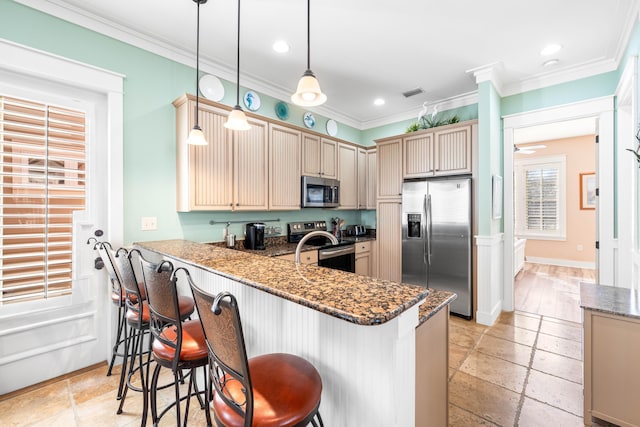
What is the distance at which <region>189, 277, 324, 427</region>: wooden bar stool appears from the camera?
2.67 ft

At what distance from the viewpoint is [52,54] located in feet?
7.02

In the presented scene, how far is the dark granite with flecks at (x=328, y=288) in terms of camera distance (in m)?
0.83

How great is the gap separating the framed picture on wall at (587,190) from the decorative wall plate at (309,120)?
6.01 meters

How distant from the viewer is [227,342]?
854mm

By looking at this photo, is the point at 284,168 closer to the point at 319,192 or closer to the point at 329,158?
the point at 319,192

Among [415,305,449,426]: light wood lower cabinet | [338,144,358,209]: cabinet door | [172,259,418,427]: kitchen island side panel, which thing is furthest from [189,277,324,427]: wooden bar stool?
[338,144,358,209]: cabinet door

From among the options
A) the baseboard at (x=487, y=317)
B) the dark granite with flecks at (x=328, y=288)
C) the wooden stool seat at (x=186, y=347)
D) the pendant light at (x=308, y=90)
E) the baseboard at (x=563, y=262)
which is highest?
the pendant light at (x=308, y=90)

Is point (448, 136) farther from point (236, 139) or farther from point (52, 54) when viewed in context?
point (52, 54)

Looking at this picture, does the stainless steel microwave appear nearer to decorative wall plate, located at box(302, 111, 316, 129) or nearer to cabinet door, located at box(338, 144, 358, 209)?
cabinet door, located at box(338, 144, 358, 209)

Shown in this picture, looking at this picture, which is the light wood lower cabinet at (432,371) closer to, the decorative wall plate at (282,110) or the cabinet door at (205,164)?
the cabinet door at (205,164)

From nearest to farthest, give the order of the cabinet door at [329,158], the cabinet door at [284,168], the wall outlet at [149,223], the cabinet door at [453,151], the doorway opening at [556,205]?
the wall outlet at [149,223] → the cabinet door at [284,168] → the cabinet door at [453,151] → the cabinet door at [329,158] → the doorway opening at [556,205]

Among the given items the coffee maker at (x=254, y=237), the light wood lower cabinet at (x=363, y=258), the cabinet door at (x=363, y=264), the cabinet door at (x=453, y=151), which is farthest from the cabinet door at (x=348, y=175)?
the coffee maker at (x=254, y=237)

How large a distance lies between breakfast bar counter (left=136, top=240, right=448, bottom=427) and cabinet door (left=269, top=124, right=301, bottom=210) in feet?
6.49

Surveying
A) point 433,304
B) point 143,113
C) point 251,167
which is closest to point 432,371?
point 433,304
